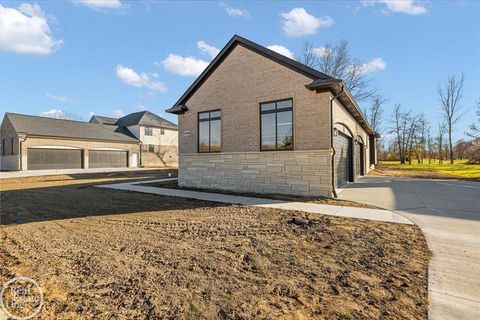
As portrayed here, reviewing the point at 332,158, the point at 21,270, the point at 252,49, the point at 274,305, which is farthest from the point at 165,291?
the point at 252,49

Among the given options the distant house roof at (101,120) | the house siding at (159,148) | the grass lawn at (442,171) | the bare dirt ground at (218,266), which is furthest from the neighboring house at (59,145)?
the grass lawn at (442,171)

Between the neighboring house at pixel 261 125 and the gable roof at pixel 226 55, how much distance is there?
1.7 inches

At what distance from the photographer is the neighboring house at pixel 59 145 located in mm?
29469

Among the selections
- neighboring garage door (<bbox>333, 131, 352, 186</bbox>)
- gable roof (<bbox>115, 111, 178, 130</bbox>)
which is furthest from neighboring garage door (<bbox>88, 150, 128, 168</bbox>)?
neighboring garage door (<bbox>333, 131, 352, 186</bbox>)

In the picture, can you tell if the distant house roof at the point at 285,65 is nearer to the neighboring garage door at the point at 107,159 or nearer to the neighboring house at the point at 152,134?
the neighboring garage door at the point at 107,159

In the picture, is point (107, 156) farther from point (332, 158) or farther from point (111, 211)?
point (332, 158)

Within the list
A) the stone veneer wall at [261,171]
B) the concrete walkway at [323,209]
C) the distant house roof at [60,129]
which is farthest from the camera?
the distant house roof at [60,129]

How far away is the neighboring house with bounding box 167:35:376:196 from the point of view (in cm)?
1023

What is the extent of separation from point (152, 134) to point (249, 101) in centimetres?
3572

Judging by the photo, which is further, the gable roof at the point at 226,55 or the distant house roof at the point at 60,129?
the distant house roof at the point at 60,129

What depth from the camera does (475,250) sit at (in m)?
4.64

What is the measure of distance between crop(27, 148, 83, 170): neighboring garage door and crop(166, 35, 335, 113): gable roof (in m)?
25.2

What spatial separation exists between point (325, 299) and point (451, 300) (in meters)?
1.51

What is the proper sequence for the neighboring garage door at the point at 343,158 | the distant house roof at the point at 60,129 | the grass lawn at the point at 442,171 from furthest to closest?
1. the distant house roof at the point at 60,129
2. the grass lawn at the point at 442,171
3. the neighboring garage door at the point at 343,158
